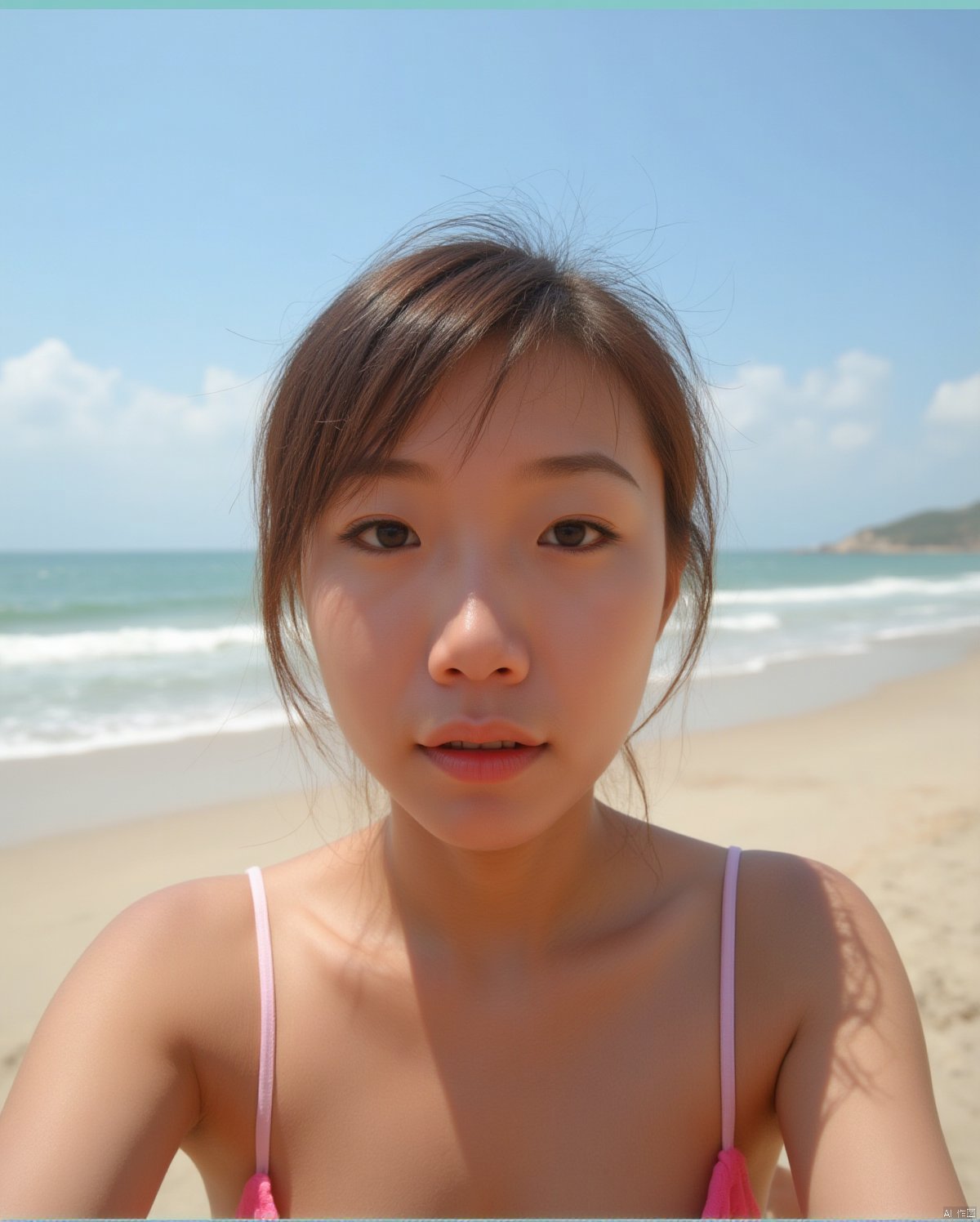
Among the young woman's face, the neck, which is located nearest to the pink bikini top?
the neck

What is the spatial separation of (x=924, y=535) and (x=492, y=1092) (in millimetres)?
90661

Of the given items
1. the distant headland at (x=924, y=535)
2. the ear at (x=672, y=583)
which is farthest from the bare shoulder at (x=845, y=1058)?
the distant headland at (x=924, y=535)

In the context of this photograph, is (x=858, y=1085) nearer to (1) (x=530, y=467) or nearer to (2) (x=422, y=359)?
Answer: (1) (x=530, y=467)

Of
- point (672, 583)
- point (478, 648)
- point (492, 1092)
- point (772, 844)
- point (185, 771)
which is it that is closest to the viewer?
point (478, 648)

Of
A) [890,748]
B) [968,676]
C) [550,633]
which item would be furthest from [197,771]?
[968,676]

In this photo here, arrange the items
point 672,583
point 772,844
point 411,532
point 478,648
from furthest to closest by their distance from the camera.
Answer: point 772,844 < point 672,583 < point 411,532 < point 478,648

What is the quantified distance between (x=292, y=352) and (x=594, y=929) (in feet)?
3.54

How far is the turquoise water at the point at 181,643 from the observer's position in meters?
7.68

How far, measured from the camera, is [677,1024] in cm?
144

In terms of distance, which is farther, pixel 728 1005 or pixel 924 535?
pixel 924 535

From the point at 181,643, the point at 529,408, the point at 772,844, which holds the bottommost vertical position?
the point at 181,643

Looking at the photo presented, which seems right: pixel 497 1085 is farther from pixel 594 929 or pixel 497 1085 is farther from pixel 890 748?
pixel 890 748

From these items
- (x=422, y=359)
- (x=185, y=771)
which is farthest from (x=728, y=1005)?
(x=185, y=771)

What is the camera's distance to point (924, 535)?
273 ft
